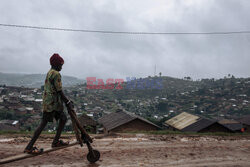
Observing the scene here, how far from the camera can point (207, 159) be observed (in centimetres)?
494

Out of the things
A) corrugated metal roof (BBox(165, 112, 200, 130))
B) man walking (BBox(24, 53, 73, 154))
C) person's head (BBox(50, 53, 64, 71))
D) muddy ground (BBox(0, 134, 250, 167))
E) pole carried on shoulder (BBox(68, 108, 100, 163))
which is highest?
person's head (BBox(50, 53, 64, 71))

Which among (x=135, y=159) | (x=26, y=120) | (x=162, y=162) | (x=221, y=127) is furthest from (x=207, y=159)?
(x=26, y=120)

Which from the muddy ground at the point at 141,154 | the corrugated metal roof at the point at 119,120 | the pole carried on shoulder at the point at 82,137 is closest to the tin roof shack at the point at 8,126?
the corrugated metal roof at the point at 119,120

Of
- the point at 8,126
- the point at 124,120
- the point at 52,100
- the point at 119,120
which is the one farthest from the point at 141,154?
the point at 8,126

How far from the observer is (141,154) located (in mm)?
5215

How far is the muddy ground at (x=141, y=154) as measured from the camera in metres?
4.48

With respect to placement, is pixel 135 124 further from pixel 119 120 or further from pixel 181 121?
pixel 181 121

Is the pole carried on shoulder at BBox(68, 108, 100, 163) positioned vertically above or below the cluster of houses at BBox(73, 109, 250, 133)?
above

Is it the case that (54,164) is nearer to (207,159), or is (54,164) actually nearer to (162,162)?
(162,162)

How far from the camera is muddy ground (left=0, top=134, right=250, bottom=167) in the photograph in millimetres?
4484

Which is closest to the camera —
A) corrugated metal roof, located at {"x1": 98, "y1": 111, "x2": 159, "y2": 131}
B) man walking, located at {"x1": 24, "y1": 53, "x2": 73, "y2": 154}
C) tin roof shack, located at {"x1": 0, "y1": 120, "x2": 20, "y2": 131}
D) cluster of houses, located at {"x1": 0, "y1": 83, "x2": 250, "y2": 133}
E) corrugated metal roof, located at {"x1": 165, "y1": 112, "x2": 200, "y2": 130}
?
man walking, located at {"x1": 24, "y1": 53, "x2": 73, "y2": 154}

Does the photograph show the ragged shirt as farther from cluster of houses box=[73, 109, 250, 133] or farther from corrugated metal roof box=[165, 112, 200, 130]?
corrugated metal roof box=[165, 112, 200, 130]

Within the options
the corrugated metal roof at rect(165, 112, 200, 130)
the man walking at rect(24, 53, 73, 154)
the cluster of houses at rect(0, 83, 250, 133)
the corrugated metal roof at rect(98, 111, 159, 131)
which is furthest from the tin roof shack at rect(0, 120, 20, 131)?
the man walking at rect(24, 53, 73, 154)

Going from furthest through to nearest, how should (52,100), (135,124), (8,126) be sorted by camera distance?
(8,126) → (135,124) → (52,100)
